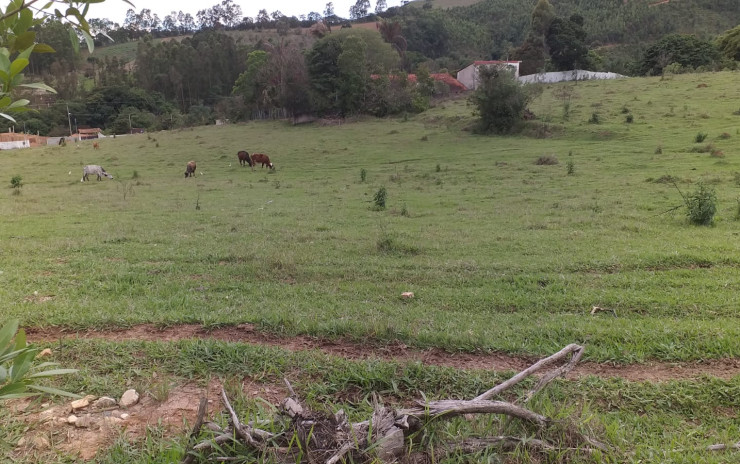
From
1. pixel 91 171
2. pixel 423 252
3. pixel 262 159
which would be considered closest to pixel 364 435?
pixel 423 252

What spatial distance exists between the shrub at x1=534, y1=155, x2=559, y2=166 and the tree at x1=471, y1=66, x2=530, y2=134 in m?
9.25

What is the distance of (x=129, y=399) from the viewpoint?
10.00 ft

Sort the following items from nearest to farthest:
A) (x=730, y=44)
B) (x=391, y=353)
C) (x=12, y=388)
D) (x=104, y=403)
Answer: (x=12, y=388) < (x=104, y=403) < (x=391, y=353) < (x=730, y=44)

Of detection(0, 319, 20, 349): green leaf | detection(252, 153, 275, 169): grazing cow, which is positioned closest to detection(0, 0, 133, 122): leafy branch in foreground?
detection(0, 319, 20, 349): green leaf

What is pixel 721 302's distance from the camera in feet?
16.2

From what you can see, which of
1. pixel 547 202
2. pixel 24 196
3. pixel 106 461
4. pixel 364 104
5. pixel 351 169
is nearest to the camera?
pixel 106 461

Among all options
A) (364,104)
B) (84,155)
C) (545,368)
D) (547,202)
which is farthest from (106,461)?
(364,104)

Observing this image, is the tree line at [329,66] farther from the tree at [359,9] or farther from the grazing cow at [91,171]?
the tree at [359,9]

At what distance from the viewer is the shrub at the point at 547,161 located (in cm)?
1945

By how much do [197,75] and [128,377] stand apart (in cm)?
7697

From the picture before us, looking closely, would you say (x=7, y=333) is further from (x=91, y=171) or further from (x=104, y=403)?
(x=91, y=171)

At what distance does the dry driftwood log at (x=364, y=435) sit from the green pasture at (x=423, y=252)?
5.73 feet

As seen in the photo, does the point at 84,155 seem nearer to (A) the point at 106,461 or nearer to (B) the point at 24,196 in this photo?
(B) the point at 24,196

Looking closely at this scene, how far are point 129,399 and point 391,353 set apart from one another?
6.65 feet
